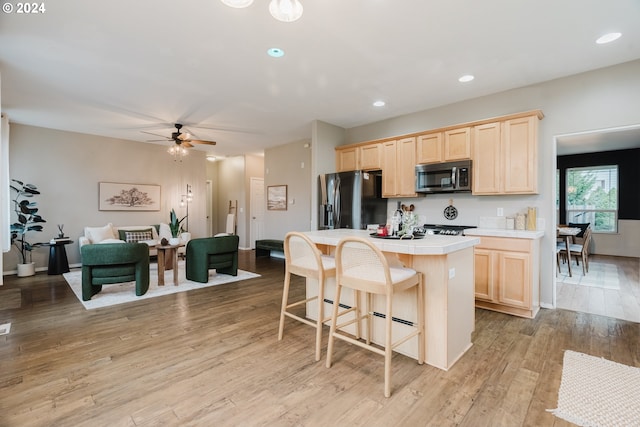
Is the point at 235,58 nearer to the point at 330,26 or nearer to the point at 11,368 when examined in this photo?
the point at 330,26

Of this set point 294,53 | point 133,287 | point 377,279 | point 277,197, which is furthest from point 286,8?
point 277,197

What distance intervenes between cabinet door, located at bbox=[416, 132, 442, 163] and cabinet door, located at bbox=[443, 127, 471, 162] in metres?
0.08

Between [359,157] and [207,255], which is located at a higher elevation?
[359,157]

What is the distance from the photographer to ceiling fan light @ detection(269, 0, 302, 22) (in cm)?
193

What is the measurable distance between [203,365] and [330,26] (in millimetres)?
2998

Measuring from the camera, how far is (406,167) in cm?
462

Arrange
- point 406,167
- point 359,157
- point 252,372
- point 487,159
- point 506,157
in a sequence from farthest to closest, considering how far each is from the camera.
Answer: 1. point 359,157
2. point 406,167
3. point 487,159
4. point 506,157
5. point 252,372

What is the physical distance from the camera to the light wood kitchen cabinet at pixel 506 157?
11.7 feet

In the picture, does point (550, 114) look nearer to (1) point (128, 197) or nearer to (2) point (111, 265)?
(2) point (111, 265)

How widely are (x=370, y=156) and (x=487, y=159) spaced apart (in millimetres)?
1814

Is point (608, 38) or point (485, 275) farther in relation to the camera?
point (485, 275)

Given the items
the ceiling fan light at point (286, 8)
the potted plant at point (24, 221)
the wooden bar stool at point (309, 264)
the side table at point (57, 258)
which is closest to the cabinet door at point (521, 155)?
the wooden bar stool at point (309, 264)

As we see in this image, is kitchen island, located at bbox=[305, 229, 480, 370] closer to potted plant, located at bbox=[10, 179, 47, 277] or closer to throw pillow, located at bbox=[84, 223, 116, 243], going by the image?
throw pillow, located at bbox=[84, 223, 116, 243]

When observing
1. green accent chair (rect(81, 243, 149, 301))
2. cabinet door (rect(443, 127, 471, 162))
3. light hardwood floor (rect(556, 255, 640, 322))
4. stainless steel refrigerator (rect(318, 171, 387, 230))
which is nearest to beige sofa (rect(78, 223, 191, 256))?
green accent chair (rect(81, 243, 149, 301))
